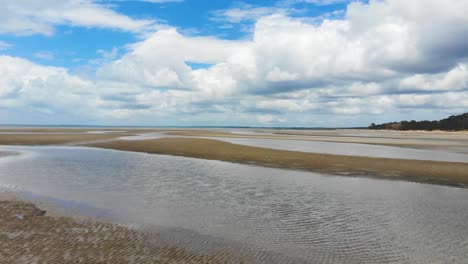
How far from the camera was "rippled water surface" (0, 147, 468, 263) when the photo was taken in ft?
34.6

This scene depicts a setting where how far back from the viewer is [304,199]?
16938 mm

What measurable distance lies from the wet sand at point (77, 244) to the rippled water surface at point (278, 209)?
826 millimetres

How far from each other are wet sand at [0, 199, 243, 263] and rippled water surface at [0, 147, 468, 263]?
0.83 m

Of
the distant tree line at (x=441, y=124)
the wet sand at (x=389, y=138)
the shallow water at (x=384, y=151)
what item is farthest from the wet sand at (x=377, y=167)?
the distant tree line at (x=441, y=124)

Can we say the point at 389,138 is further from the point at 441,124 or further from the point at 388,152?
the point at 441,124

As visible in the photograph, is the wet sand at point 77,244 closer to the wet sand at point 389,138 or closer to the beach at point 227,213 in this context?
the beach at point 227,213

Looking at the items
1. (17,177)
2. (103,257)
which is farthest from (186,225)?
(17,177)

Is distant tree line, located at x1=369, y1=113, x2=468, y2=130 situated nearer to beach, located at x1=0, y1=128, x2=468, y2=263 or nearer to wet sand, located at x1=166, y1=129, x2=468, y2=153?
wet sand, located at x1=166, y1=129, x2=468, y2=153

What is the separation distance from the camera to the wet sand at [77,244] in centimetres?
930

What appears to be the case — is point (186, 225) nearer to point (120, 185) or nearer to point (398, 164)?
point (120, 185)

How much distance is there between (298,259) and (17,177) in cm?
1981

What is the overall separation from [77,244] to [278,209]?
8082 mm

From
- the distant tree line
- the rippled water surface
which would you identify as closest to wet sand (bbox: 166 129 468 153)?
the distant tree line

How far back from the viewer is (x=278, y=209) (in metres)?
15.0
